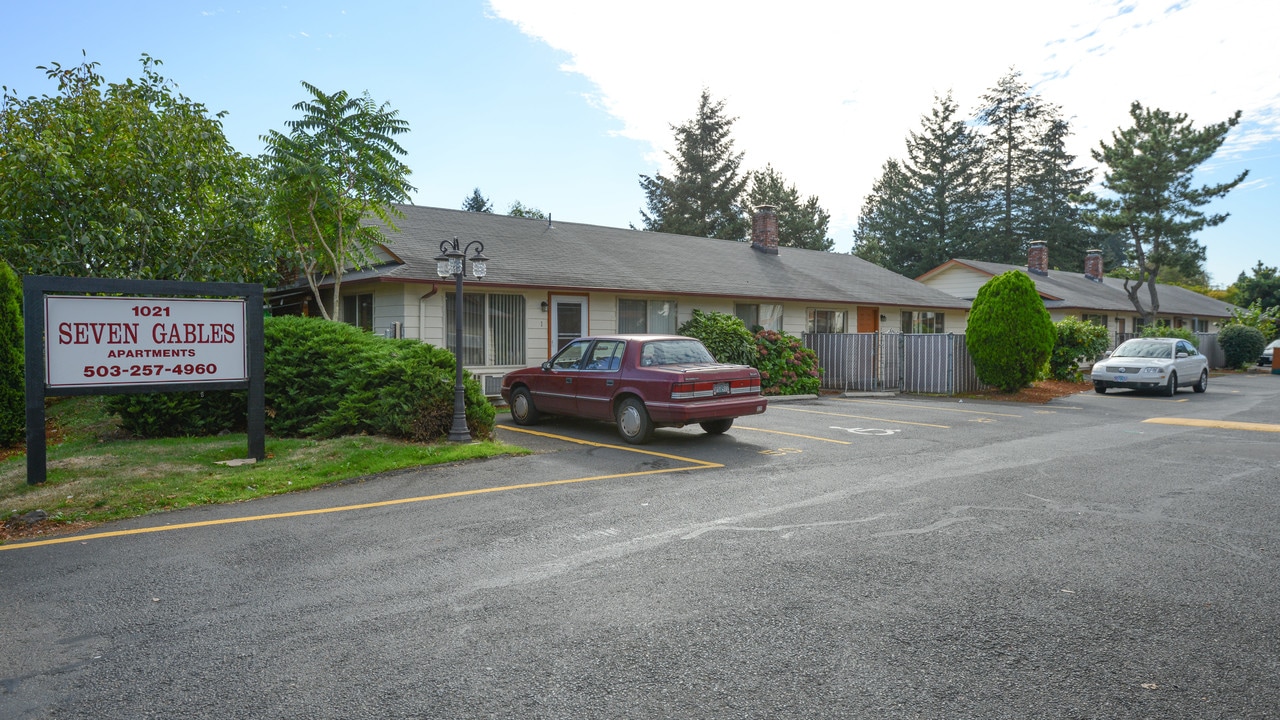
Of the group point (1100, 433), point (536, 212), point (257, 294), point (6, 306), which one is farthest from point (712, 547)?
point (536, 212)

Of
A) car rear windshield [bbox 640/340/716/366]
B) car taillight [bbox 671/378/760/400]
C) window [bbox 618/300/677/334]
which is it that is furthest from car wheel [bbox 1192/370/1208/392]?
car rear windshield [bbox 640/340/716/366]

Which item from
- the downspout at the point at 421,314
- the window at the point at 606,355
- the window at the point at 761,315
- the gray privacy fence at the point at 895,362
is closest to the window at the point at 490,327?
the downspout at the point at 421,314

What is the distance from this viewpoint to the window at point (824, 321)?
23.8m

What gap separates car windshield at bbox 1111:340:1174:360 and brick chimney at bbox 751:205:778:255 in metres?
11.3

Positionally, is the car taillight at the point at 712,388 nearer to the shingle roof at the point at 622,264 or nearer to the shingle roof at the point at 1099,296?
the shingle roof at the point at 622,264

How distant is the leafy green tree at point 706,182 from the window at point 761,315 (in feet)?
94.9

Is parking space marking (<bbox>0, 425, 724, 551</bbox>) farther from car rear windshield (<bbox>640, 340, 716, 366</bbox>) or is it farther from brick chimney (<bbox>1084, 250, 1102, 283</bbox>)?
brick chimney (<bbox>1084, 250, 1102, 283</bbox>)

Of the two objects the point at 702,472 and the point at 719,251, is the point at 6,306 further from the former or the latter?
the point at 719,251

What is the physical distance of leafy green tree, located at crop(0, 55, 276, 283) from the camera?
1340 cm

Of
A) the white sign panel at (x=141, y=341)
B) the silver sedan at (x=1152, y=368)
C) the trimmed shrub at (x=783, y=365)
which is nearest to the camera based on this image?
the white sign panel at (x=141, y=341)

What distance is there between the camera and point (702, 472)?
898 centimetres

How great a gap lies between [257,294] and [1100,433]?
12840 mm

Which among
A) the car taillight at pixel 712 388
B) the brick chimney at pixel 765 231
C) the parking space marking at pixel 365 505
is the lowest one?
the parking space marking at pixel 365 505

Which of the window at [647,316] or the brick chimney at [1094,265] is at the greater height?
the brick chimney at [1094,265]
